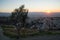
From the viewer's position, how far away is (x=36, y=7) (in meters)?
5.36

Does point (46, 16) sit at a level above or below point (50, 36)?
above

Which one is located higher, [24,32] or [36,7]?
[36,7]

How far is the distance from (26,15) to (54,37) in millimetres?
1051

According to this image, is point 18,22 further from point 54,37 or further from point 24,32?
point 54,37

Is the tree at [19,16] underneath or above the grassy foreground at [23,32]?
above

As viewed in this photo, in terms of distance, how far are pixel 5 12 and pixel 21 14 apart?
485mm

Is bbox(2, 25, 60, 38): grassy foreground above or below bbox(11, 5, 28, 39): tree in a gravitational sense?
below

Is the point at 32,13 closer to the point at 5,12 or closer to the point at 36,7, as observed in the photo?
the point at 36,7

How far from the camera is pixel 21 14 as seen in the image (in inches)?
205

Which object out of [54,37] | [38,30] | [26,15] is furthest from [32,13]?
[54,37]

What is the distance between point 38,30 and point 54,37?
0.52 metres

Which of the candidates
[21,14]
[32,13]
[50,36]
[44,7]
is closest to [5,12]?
[21,14]

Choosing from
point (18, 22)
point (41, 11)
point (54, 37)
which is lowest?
point (54, 37)

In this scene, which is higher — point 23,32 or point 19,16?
point 19,16
